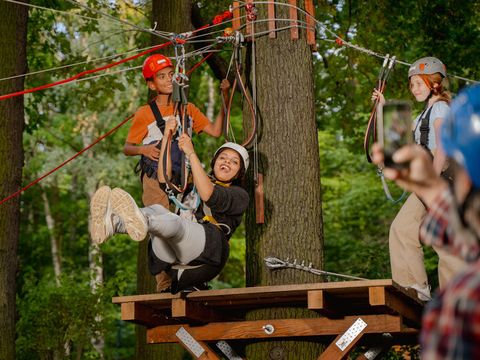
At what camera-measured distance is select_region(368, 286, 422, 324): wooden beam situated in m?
5.62

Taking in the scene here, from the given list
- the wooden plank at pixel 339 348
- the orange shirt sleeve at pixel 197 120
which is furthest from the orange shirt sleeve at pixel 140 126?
the wooden plank at pixel 339 348

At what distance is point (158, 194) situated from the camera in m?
6.82

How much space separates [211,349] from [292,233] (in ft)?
3.06

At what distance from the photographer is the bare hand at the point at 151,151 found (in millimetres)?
6707

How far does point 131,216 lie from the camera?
5.56m

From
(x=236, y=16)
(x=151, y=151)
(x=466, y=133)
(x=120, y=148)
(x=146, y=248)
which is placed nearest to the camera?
(x=466, y=133)

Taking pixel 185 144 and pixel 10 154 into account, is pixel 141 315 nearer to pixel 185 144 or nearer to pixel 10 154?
pixel 185 144

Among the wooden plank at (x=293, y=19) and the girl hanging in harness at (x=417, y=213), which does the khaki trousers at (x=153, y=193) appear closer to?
the wooden plank at (x=293, y=19)

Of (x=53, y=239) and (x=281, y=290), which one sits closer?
(x=281, y=290)

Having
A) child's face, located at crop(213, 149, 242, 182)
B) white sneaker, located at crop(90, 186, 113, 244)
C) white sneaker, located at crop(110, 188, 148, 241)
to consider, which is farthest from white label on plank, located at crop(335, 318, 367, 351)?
white sneaker, located at crop(90, 186, 113, 244)

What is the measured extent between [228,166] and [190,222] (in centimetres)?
56

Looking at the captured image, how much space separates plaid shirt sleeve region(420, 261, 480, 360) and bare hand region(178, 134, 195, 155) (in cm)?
406

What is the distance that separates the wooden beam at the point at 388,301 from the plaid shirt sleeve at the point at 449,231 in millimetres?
3197

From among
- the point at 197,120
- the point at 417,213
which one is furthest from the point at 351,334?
the point at 197,120
